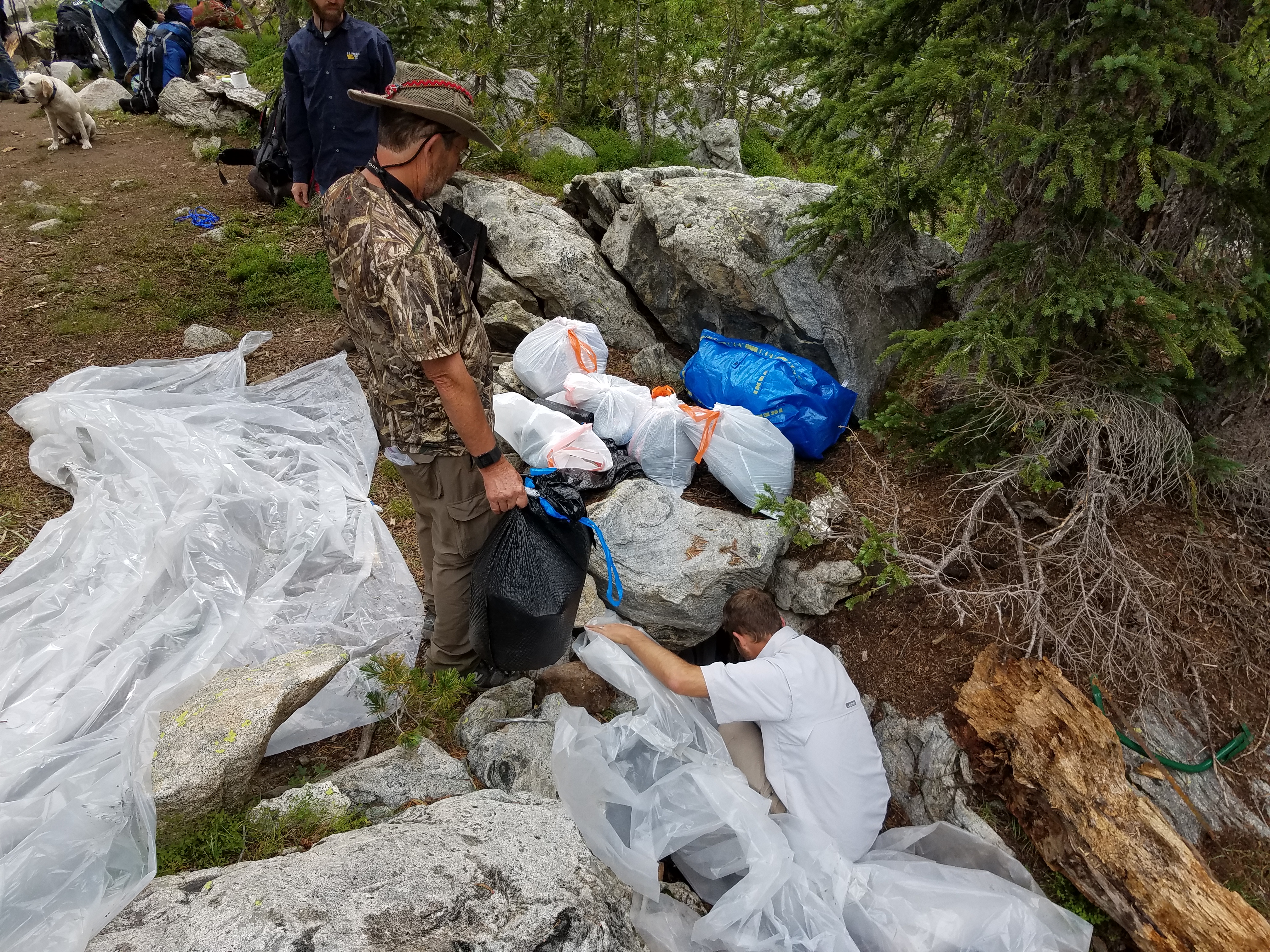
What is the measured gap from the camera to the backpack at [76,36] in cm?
1190

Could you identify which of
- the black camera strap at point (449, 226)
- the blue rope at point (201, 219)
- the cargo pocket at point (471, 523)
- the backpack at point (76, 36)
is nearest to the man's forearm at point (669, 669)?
the cargo pocket at point (471, 523)

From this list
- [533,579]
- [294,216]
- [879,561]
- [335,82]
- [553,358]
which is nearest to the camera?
[533,579]

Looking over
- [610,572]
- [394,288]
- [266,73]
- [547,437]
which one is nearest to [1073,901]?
[610,572]

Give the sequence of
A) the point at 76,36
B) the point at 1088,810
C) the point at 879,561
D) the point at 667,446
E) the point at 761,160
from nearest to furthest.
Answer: the point at 1088,810 < the point at 879,561 < the point at 667,446 < the point at 761,160 < the point at 76,36

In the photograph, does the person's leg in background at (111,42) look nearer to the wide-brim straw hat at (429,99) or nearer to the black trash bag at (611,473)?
the black trash bag at (611,473)

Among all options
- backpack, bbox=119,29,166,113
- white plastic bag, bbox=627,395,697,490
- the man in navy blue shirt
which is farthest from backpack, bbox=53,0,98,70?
white plastic bag, bbox=627,395,697,490

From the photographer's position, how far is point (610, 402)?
4.51 metres

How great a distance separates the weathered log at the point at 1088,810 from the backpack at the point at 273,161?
6.56 meters

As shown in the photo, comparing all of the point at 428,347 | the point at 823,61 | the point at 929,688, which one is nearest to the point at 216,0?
the point at 823,61

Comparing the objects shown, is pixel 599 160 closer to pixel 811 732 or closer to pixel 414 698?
pixel 414 698

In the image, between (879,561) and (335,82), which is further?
(335,82)

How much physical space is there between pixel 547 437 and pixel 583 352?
2.87 ft

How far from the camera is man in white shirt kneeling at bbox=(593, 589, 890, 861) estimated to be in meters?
2.93

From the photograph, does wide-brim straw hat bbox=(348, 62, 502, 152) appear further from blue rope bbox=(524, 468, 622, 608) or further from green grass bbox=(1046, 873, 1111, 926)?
green grass bbox=(1046, 873, 1111, 926)
